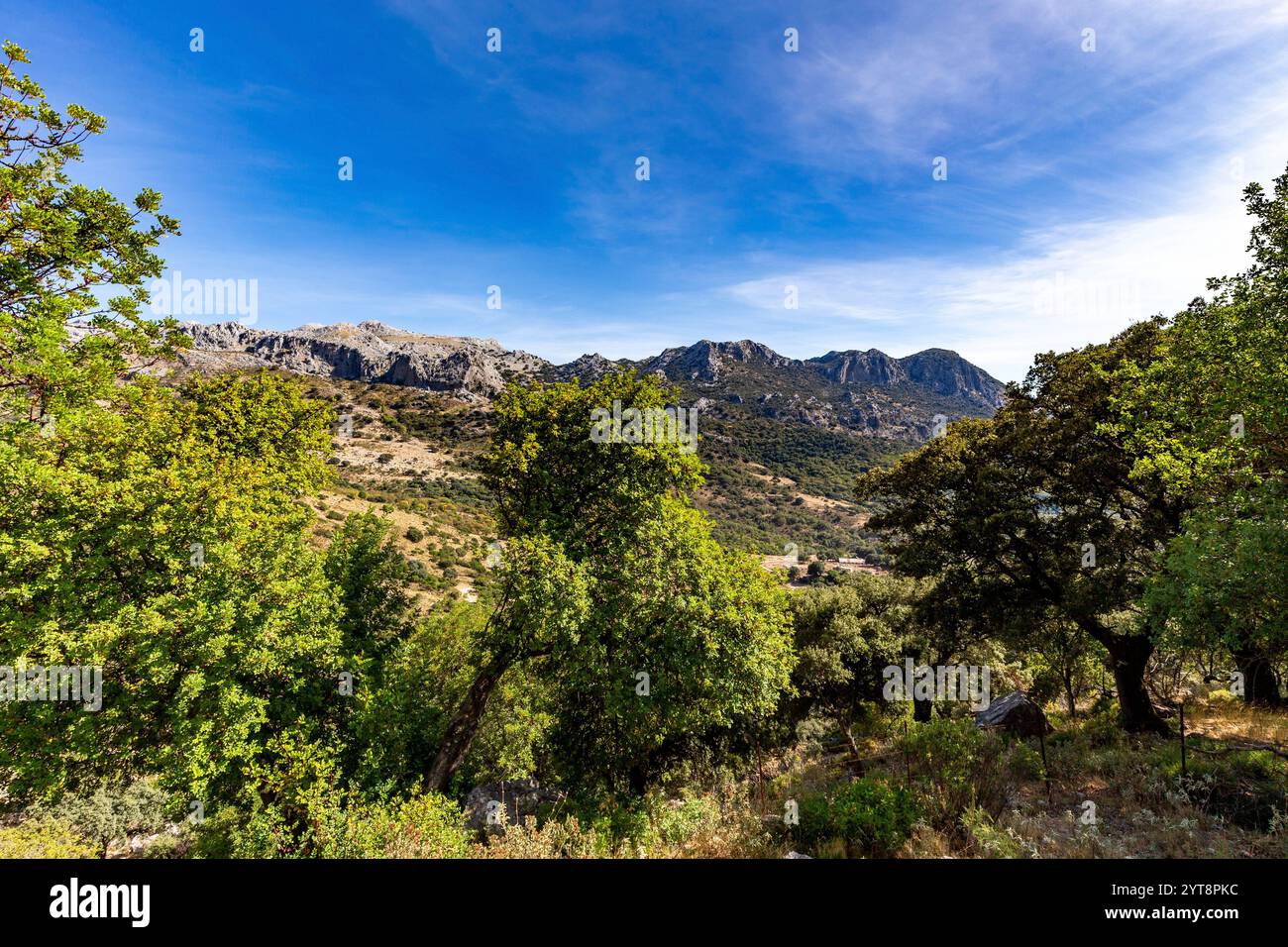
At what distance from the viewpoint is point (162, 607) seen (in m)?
10.5

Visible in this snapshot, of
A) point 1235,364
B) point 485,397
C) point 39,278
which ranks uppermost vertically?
point 485,397

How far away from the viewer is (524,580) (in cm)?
1148

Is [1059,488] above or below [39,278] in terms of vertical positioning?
below

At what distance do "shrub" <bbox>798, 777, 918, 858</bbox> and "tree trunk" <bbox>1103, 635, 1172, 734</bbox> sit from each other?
1221 cm

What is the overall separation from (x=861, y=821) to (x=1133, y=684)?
1389cm

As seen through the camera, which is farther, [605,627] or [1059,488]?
[1059,488]

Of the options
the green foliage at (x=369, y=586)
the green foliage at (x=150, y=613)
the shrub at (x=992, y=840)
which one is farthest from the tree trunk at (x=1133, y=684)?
the green foliage at (x=150, y=613)

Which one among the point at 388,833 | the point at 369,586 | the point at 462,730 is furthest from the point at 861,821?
the point at 369,586

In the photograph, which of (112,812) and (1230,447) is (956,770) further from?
(112,812)
